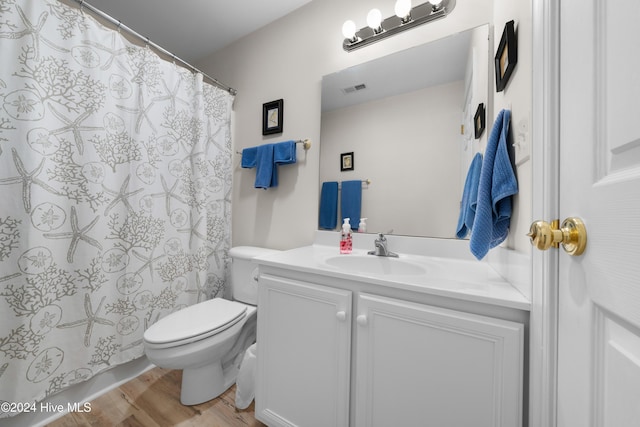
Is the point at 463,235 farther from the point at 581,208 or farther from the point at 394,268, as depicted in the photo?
the point at 581,208

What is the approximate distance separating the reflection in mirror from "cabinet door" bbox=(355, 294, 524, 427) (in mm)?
578

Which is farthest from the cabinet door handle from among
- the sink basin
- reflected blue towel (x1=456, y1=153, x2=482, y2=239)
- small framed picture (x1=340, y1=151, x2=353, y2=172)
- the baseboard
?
the baseboard

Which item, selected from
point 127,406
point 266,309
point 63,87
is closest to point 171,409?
point 127,406

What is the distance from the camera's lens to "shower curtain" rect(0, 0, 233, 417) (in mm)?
974

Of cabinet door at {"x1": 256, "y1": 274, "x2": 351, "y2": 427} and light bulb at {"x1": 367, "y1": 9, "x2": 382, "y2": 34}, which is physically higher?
light bulb at {"x1": 367, "y1": 9, "x2": 382, "y2": 34}

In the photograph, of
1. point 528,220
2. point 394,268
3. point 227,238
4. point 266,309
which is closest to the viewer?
point 528,220

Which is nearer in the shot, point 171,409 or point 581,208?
point 581,208

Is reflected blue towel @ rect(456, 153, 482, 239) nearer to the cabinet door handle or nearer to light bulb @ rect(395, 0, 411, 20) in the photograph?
the cabinet door handle

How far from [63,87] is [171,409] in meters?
1.59

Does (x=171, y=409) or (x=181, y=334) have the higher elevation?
(x=181, y=334)

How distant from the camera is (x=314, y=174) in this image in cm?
153

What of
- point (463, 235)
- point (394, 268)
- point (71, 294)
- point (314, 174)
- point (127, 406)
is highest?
point (314, 174)

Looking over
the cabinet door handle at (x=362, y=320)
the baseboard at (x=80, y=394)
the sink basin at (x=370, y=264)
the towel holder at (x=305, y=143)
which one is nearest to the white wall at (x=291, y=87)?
the towel holder at (x=305, y=143)

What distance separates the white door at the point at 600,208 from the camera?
32cm
